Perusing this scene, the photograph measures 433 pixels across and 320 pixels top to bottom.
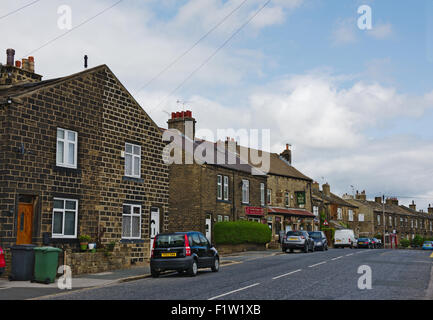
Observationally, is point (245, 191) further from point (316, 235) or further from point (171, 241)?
point (171, 241)

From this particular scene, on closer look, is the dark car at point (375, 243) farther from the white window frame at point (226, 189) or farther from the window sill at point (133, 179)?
the window sill at point (133, 179)


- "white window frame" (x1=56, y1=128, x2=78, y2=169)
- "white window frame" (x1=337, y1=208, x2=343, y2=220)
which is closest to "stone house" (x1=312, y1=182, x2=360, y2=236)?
"white window frame" (x1=337, y1=208, x2=343, y2=220)

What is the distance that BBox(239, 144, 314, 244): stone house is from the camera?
46.6 m

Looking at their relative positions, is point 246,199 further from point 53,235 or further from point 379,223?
point 379,223

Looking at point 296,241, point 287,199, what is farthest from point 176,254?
point 287,199

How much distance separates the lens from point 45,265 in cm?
1609

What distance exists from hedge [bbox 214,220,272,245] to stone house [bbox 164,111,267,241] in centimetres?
72

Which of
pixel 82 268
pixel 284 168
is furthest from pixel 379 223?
pixel 82 268

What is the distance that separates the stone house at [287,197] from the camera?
46.6 metres

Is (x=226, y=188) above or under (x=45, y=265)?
above

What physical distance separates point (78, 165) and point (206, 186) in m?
15.3

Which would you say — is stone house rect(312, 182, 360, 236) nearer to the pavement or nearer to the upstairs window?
the upstairs window

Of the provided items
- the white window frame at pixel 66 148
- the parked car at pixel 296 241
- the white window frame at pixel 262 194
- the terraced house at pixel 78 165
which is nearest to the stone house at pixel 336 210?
the white window frame at pixel 262 194

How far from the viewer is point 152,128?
2559 cm
